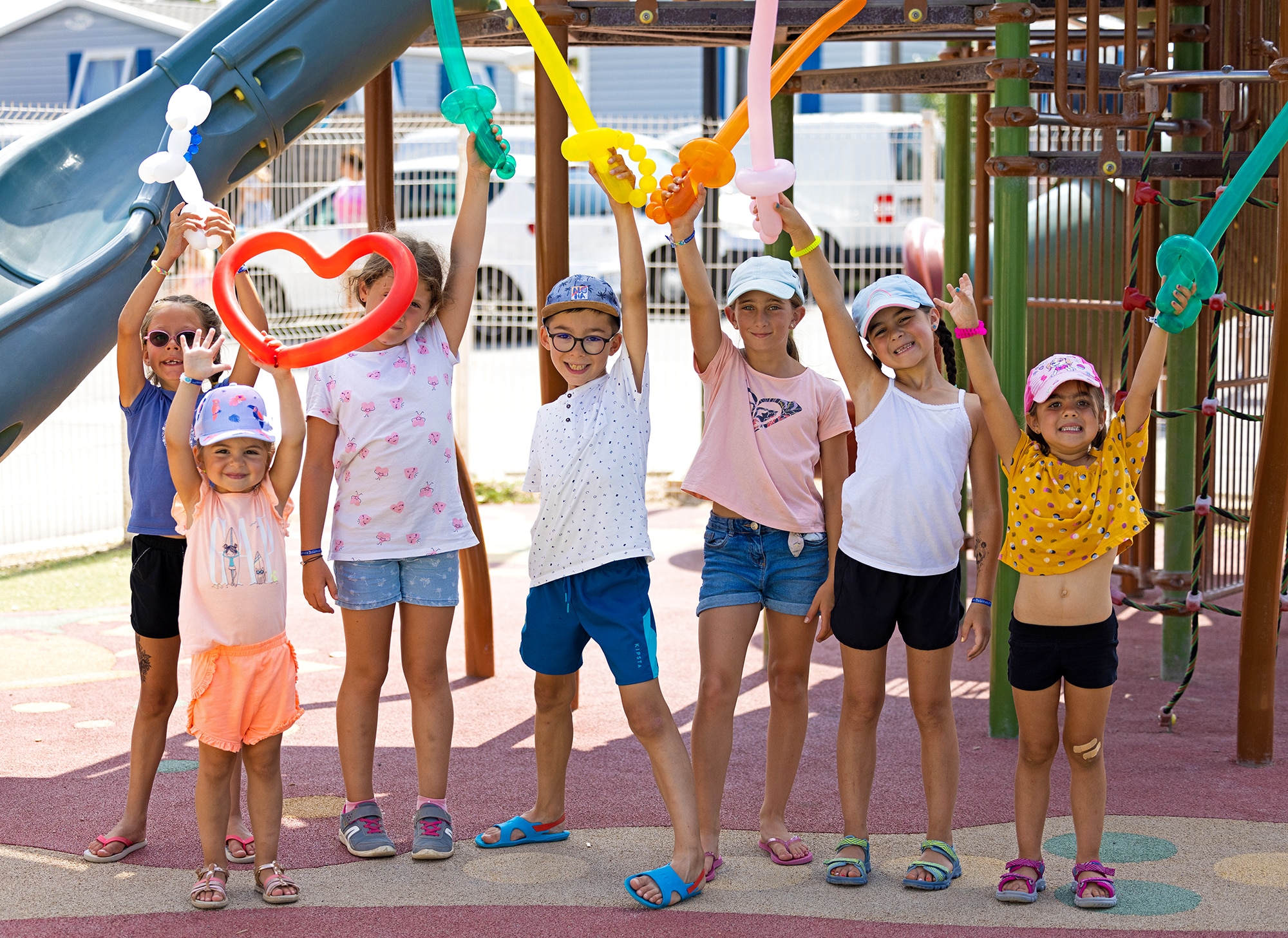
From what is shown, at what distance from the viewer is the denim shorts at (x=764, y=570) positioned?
151 inches

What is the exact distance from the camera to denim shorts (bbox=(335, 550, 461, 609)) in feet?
12.8

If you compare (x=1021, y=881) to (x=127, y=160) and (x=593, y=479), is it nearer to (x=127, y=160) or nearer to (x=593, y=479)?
(x=593, y=479)

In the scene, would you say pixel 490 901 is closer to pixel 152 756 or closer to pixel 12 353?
pixel 152 756

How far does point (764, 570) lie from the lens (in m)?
3.85

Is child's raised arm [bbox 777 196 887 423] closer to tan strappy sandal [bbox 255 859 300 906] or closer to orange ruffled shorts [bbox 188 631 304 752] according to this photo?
orange ruffled shorts [bbox 188 631 304 752]

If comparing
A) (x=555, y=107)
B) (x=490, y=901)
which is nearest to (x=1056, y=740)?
(x=490, y=901)

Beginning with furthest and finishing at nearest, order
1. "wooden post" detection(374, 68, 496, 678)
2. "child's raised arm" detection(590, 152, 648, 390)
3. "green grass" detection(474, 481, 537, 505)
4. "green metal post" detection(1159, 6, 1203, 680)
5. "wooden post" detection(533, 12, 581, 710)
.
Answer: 1. "green grass" detection(474, 481, 537, 505)
2. "wooden post" detection(374, 68, 496, 678)
3. "green metal post" detection(1159, 6, 1203, 680)
4. "wooden post" detection(533, 12, 581, 710)
5. "child's raised arm" detection(590, 152, 648, 390)

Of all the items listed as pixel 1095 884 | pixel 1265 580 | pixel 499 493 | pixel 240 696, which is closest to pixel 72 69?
pixel 499 493

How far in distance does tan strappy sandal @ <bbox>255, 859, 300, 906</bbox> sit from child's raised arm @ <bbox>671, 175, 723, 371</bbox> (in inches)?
67.8

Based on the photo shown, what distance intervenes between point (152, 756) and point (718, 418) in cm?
181

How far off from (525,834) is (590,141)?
1.92 meters

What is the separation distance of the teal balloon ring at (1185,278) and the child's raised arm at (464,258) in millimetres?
1805

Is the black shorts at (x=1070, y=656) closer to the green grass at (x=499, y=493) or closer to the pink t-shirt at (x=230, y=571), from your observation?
the pink t-shirt at (x=230, y=571)

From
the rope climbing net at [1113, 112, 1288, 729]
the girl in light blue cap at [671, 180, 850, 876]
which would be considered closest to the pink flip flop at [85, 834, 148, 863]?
the girl in light blue cap at [671, 180, 850, 876]
